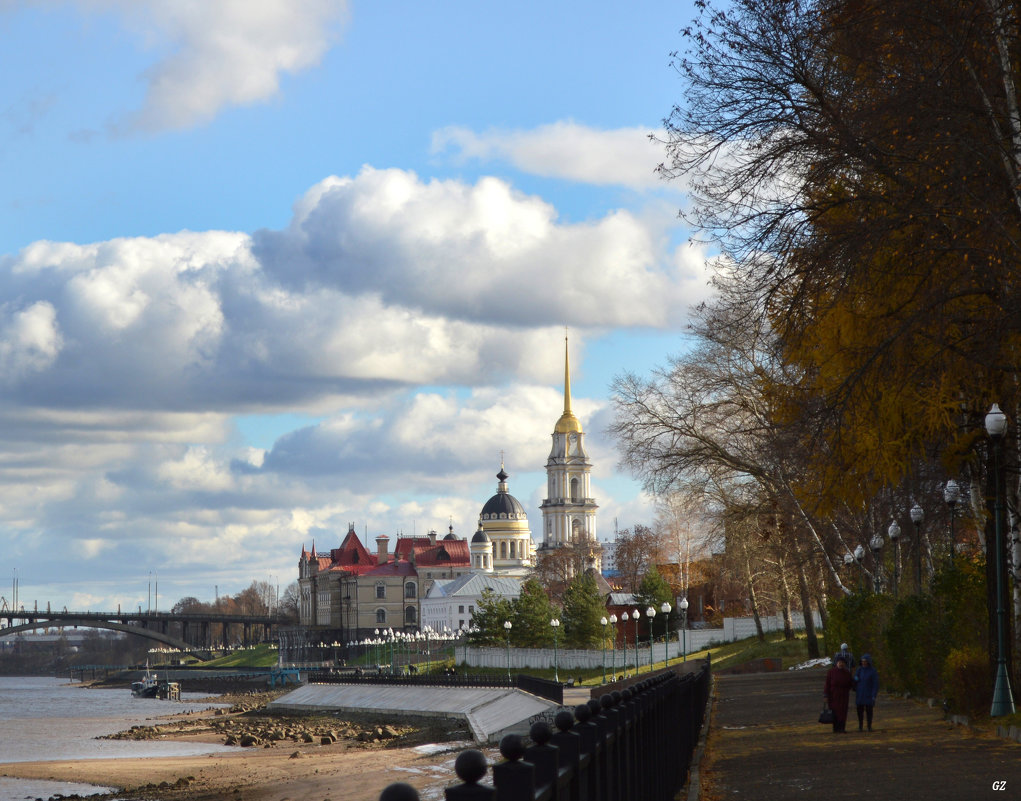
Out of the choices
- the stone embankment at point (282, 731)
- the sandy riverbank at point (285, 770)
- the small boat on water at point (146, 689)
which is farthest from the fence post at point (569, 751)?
the small boat on water at point (146, 689)

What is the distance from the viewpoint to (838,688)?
66.0 feet

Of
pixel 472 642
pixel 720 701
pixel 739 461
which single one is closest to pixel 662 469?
pixel 739 461

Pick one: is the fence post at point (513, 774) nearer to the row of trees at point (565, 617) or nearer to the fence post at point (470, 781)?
the fence post at point (470, 781)

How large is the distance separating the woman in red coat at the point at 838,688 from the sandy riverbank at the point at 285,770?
1485 centimetres

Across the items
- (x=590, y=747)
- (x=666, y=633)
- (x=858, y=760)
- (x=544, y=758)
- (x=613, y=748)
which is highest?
(x=544, y=758)

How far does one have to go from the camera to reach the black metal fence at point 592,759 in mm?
3615

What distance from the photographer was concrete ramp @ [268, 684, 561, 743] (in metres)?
55.0

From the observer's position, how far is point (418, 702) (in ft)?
250

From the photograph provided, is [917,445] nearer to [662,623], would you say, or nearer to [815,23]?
[815,23]

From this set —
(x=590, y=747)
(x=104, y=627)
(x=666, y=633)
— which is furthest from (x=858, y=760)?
(x=104, y=627)

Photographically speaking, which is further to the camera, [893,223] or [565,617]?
[565,617]

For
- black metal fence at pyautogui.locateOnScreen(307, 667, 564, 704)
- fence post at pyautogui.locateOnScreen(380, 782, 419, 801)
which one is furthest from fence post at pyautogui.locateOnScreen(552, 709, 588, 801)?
black metal fence at pyautogui.locateOnScreen(307, 667, 564, 704)

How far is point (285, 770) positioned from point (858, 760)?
37.0 metres

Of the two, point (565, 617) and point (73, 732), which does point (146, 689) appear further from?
point (565, 617)
